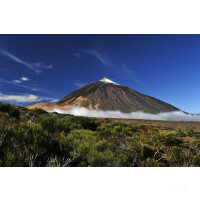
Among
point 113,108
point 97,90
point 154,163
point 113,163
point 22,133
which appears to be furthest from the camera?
point 97,90

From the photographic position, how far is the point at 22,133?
3260mm

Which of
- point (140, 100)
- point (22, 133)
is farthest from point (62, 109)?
point (22, 133)
